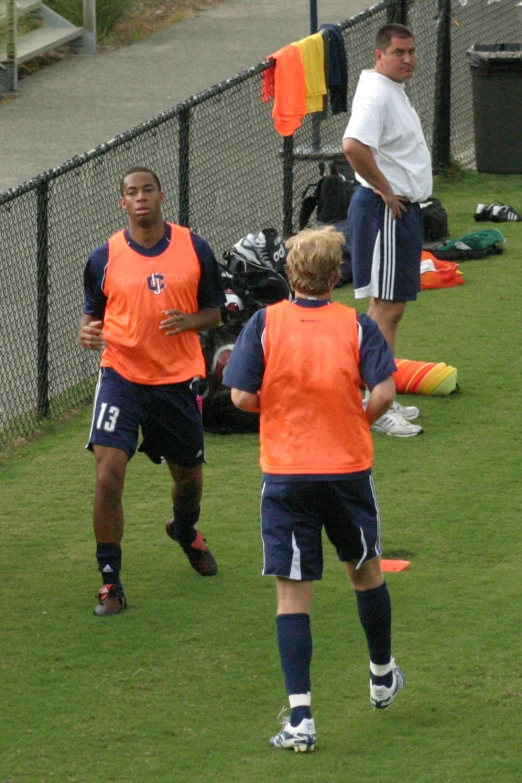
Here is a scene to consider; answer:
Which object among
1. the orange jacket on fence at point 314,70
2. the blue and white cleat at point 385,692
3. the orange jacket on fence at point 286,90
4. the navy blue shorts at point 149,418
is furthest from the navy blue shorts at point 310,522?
the orange jacket on fence at point 314,70

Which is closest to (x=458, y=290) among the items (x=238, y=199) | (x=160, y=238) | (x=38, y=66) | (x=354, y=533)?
(x=238, y=199)

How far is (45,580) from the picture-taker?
6.29 m

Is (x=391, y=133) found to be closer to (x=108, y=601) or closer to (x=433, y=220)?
(x=108, y=601)

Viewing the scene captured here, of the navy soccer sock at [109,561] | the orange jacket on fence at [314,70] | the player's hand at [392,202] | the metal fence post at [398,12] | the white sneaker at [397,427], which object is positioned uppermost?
the metal fence post at [398,12]

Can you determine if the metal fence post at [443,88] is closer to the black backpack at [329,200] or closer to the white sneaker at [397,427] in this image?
the black backpack at [329,200]

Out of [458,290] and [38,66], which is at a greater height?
[38,66]

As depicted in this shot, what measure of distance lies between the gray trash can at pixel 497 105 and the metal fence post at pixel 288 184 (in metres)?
3.01

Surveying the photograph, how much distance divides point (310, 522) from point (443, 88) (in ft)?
32.2

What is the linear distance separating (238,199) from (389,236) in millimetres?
3760

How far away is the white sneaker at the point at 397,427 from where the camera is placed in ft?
26.1

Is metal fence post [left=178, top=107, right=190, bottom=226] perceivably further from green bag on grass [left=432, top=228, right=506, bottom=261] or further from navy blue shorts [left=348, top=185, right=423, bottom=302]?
green bag on grass [left=432, top=228, right=506, bottom=261]

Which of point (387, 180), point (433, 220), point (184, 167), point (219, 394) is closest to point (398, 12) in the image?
point (433, 220)

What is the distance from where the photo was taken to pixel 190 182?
10.0 meters

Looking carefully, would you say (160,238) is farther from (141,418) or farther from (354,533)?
(354,533)
